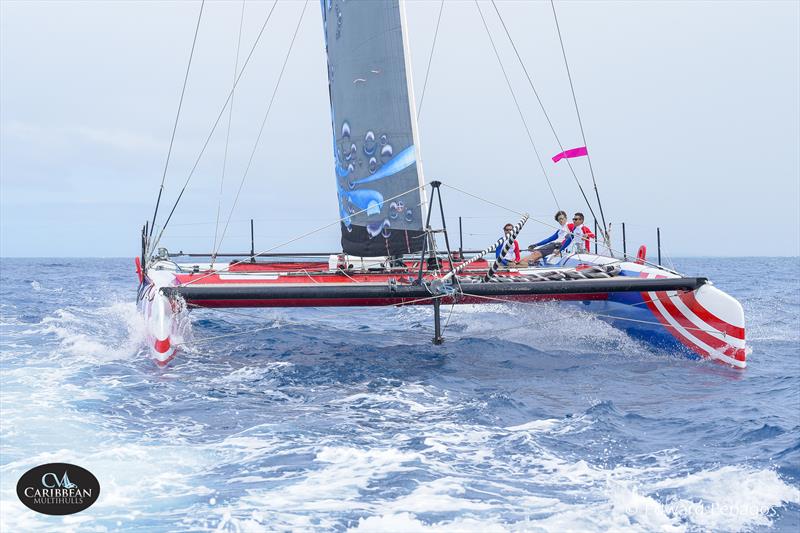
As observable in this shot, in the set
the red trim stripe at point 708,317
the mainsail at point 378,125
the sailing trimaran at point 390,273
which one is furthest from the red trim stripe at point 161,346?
the red trim stripe at point 708,317

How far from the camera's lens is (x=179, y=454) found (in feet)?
14.9

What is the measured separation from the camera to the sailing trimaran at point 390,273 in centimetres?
763

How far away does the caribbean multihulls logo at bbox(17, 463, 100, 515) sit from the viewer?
145 inches

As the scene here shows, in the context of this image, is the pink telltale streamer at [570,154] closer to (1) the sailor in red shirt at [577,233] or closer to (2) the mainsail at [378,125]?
(1) the sailor in red shirt at [577,233]

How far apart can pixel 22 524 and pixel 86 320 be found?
9175 millimetres

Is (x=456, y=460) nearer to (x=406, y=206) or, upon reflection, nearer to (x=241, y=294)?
(x=241, y=294)

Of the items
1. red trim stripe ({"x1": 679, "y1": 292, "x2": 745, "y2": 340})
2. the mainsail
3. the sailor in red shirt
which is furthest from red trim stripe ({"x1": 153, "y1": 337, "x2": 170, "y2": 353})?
the sailor in red shirt

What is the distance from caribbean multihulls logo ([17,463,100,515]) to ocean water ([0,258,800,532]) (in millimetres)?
65

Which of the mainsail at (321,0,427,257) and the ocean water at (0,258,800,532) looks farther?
the mainsail at (321,0,427,257)

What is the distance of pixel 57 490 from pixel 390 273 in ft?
18.7

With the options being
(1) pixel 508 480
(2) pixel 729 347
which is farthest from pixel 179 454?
(2) pixel 729 347

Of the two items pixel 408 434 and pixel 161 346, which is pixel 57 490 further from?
pixel 161 346

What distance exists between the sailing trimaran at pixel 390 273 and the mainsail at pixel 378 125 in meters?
0.01

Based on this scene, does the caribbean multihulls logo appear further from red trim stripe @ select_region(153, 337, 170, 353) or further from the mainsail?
the mainsail
